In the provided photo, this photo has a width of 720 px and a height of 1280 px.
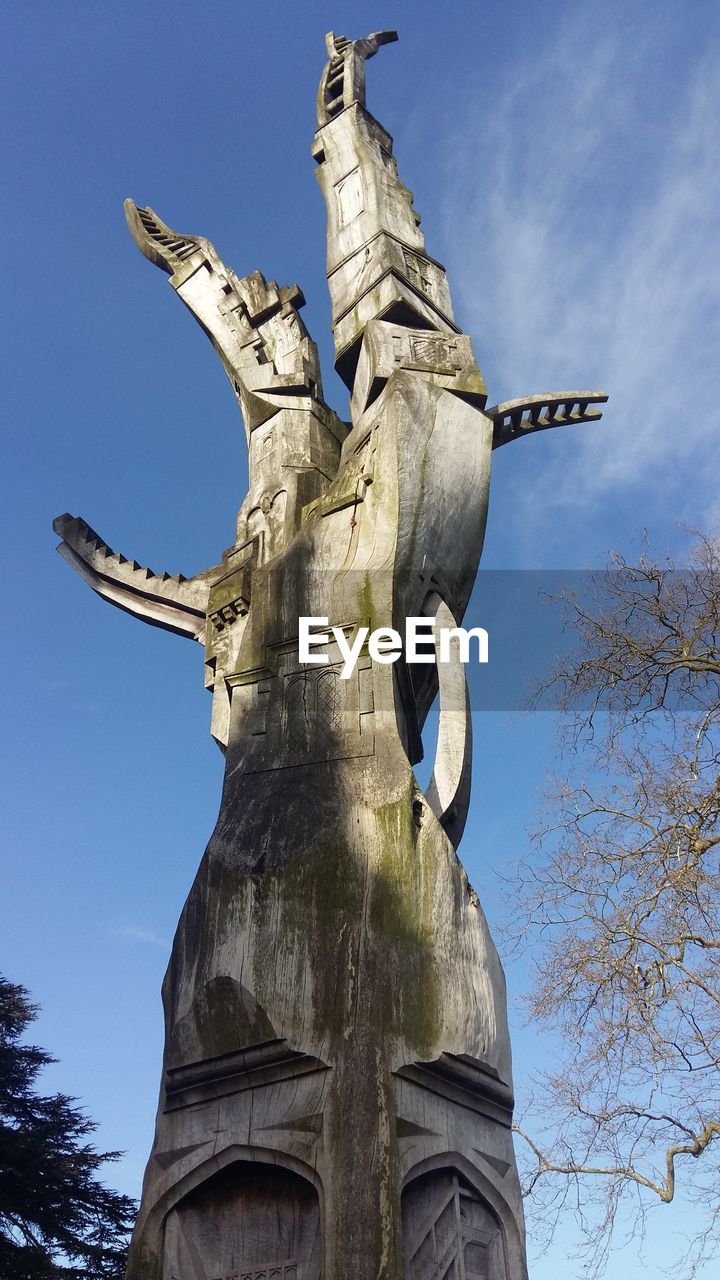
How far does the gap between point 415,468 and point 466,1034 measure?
14.6 feet

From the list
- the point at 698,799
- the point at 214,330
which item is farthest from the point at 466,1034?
the point at 214,330

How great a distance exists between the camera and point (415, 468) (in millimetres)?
10094

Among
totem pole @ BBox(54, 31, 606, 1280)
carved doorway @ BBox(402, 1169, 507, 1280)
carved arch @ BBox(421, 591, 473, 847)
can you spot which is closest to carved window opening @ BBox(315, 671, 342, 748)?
totem pole @ BBox(54, 31, 606, 1280)

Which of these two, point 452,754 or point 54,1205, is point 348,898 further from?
point 54,1205

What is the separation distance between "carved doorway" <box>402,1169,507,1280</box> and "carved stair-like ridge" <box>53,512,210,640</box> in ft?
18.3

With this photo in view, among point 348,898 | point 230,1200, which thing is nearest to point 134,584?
point 348,898

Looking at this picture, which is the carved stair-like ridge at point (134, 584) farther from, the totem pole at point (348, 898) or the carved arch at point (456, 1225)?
the carved arch at point (456, 1225)

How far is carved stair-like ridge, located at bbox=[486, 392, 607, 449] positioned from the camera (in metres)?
11.6

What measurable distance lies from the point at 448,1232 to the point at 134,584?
6.63m

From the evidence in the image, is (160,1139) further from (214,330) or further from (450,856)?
(214,330)

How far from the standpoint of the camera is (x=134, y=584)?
12008mm

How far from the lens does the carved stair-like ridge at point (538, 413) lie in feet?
37.9

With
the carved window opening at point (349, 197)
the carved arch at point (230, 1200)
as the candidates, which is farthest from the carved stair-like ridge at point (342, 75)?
the carved arch at point (230, 1200)

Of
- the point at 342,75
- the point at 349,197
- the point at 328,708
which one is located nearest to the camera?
the point at 328,708
